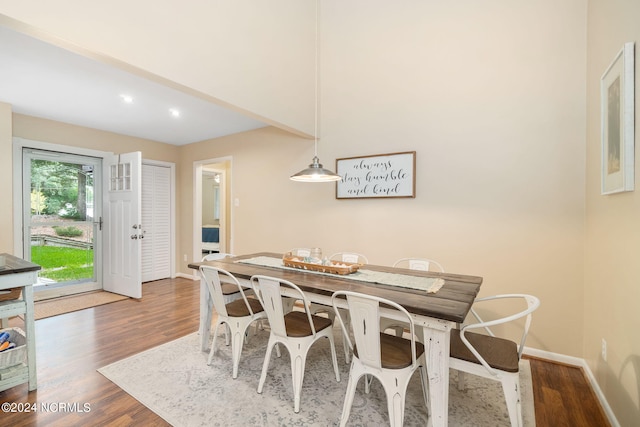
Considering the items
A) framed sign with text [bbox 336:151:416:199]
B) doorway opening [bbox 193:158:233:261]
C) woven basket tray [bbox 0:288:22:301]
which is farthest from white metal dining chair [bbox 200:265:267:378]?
doorway opening [bbox 193:158:233:261]

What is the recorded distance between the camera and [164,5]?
2084 millimetres

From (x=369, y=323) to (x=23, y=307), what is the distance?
232 cm

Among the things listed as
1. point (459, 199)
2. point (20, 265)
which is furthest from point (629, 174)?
point (20, 265)

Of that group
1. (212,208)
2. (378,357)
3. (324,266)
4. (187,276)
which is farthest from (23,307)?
(212,208)

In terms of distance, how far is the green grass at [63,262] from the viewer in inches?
160

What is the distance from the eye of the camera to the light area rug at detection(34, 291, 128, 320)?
11.6 feet

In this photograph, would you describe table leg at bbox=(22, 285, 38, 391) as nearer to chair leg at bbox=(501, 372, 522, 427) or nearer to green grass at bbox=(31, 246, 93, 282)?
green grass at bbox=(31, 246, 93, 282)

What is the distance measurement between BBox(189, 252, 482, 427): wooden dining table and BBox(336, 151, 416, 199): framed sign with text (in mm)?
1017

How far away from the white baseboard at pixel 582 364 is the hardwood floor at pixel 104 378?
0.04m

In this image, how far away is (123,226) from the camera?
428 centimetres

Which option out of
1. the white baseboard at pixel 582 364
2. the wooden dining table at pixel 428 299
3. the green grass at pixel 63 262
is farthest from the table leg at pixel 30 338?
the white baseboard at pixel 582 364

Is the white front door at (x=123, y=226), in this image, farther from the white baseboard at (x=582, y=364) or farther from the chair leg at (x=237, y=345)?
the white baseboard at (x=582, y=364)

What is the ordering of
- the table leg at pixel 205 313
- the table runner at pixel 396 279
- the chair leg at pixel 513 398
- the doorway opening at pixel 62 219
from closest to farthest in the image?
the chair leg at pixel 513 398 < the table runner at pixel 396 279 < the table leg at pixel 205 313 < the doorway opening at pixel 62 219

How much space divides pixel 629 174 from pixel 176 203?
19.0ft
